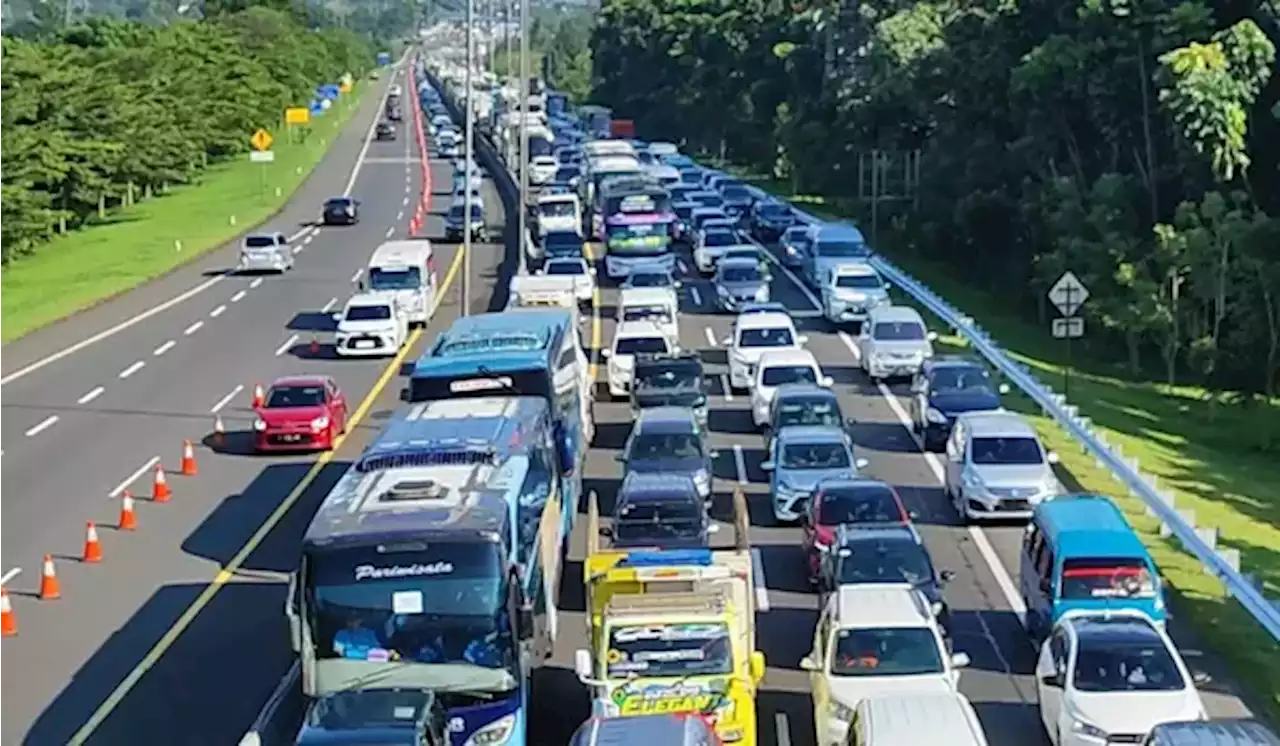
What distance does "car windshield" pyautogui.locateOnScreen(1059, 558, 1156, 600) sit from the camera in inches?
955

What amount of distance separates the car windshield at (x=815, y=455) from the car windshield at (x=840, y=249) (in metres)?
27.3

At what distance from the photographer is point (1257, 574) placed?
97.2ft

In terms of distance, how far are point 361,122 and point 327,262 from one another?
318 feet

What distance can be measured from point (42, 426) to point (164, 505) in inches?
362

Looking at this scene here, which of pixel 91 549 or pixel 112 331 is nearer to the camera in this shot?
pixel 91 549

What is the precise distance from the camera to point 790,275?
217 feet

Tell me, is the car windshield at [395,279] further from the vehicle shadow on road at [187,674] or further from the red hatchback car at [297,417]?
the vehicle shadow on road at [187,674]

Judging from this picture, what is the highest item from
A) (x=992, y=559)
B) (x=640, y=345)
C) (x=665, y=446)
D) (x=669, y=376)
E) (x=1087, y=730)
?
(x=640, y=345)

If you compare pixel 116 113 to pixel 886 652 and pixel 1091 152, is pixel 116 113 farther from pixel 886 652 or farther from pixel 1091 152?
pixel 886 652

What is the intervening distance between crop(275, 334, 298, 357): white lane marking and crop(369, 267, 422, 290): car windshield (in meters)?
2.43

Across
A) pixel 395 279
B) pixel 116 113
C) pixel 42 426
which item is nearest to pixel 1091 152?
pixel 395 279

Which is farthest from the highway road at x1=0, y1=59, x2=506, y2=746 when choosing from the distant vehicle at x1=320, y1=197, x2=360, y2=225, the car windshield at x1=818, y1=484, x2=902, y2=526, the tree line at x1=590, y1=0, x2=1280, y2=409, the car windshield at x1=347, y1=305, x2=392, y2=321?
the tree line at x1=590, y1=0, x2=1280, y2=409

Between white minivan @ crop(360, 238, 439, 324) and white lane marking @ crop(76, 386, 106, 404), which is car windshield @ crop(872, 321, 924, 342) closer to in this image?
white minivan @ crop(360, 238, 439, 324)

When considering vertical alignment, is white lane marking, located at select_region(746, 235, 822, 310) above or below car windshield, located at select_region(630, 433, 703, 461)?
above
